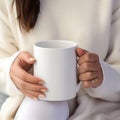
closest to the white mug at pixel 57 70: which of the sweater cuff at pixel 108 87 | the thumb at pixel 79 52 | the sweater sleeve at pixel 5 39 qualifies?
the thumb at pixel 79 52

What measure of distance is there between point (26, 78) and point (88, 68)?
0.50 ft

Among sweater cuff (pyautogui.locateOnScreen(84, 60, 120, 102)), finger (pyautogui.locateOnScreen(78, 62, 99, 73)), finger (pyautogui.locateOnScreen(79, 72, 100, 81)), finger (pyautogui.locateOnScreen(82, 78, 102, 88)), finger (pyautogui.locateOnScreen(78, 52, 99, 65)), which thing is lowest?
sweater cuff (pyautogui.locateOnScreen(84, 60, 120, 102))

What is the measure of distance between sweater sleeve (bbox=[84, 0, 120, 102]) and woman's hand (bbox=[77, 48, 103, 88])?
0.15ft

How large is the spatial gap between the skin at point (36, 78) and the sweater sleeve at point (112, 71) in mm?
44

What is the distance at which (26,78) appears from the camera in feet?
2.83

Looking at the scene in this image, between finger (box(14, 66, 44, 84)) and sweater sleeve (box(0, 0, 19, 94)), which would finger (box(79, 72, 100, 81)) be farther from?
sweater sleeve (box(0, 0, 19, 94))

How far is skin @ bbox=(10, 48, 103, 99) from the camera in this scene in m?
0.81

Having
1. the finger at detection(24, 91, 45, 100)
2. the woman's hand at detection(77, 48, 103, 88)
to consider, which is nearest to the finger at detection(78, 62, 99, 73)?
the woman's hand at detection(77, 48, 103, 88)

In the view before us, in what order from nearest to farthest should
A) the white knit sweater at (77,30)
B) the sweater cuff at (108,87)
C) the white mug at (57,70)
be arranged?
1. the white mug at (57,70)
2. the sweater cuff at (108,87)
3. the white knit sweater at (77,30)

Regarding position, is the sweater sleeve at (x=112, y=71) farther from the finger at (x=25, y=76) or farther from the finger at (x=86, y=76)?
the finger at (x=25, y=76)

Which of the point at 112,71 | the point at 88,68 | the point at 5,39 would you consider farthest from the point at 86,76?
the point at 5,39

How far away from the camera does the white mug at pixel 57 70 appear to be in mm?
769

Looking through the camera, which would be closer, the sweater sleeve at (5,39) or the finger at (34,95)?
the finger at (34,95)

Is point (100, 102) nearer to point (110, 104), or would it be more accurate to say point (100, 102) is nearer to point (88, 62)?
point (110, 104)
